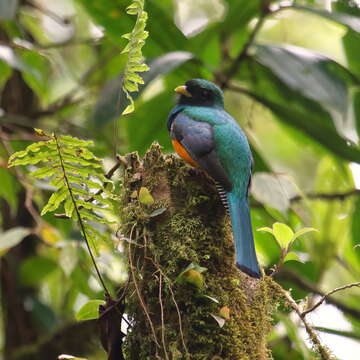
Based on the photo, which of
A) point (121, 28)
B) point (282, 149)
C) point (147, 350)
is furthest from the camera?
point (282, 149)

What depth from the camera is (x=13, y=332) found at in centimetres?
559

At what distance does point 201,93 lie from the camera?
14.9ft

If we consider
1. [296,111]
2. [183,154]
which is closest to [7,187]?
[183,154]

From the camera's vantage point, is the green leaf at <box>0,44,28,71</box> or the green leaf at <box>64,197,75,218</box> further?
the green leaf at <box>0,44,28,71</box>

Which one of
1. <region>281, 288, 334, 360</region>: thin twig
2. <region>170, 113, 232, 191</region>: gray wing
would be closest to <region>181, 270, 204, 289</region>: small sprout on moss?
<region>281, 288, 334, 360</region>: thin twig

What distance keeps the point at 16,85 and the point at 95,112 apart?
190 centimetres

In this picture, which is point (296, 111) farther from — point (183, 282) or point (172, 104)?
point (183, 282)

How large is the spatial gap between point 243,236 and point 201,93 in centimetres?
172

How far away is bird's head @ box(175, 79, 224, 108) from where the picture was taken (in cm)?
451

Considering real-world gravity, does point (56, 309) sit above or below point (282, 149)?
below

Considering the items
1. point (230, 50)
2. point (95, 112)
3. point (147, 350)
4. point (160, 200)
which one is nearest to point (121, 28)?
point (95, 112)

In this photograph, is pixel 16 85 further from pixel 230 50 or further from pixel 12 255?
pixel 230 50

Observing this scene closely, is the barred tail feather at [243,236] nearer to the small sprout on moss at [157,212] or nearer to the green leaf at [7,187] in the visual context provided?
the small sprout on moss at [157,212]

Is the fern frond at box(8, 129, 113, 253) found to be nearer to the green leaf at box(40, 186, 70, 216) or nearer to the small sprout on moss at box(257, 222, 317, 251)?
the green leaf at box(40, 186, 70, 216)
